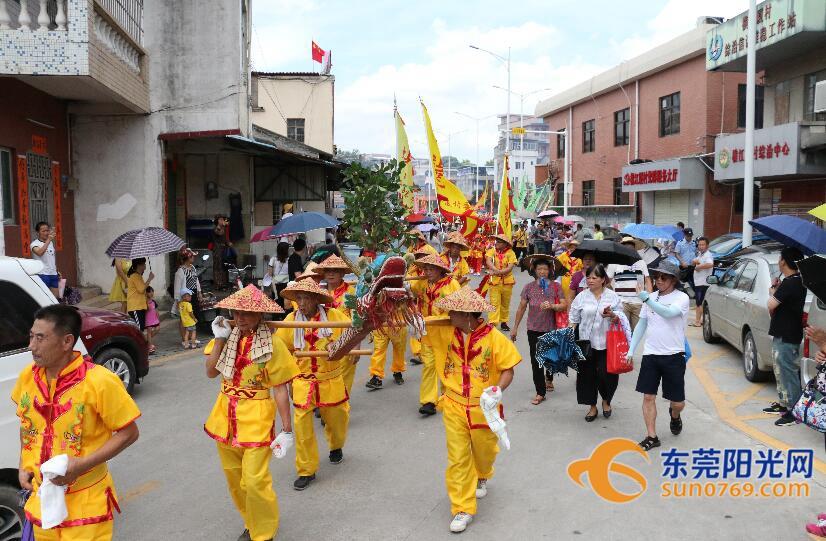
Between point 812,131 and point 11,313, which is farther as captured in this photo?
point 812,131

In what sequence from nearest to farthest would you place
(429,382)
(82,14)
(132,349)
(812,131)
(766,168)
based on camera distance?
(429,382) → (132,349) → (82,14) → (812,131) → (766,168)

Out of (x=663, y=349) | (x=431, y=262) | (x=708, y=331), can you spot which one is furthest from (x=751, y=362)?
(x=431, y=262)

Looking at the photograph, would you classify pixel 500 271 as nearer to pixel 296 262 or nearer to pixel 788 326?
pixel 296 262

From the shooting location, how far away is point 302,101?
114 ft

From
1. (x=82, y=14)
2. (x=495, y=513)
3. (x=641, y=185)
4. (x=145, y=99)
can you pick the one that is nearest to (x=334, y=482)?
(x=495, y=513)

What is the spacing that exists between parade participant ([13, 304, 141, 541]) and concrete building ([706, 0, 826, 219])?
644 inches

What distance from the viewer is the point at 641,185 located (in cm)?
2691

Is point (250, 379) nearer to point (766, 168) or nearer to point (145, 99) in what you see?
point (145, 99)

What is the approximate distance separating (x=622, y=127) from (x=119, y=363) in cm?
2716

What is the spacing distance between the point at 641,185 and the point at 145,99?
19069 mm

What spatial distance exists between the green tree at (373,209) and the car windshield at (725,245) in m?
9.01

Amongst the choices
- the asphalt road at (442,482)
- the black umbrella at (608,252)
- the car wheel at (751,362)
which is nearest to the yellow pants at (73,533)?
the asphalt road at (442,482)

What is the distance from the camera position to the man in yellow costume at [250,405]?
439cm

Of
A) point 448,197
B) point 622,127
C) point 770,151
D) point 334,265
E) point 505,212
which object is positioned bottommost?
point 334,265
